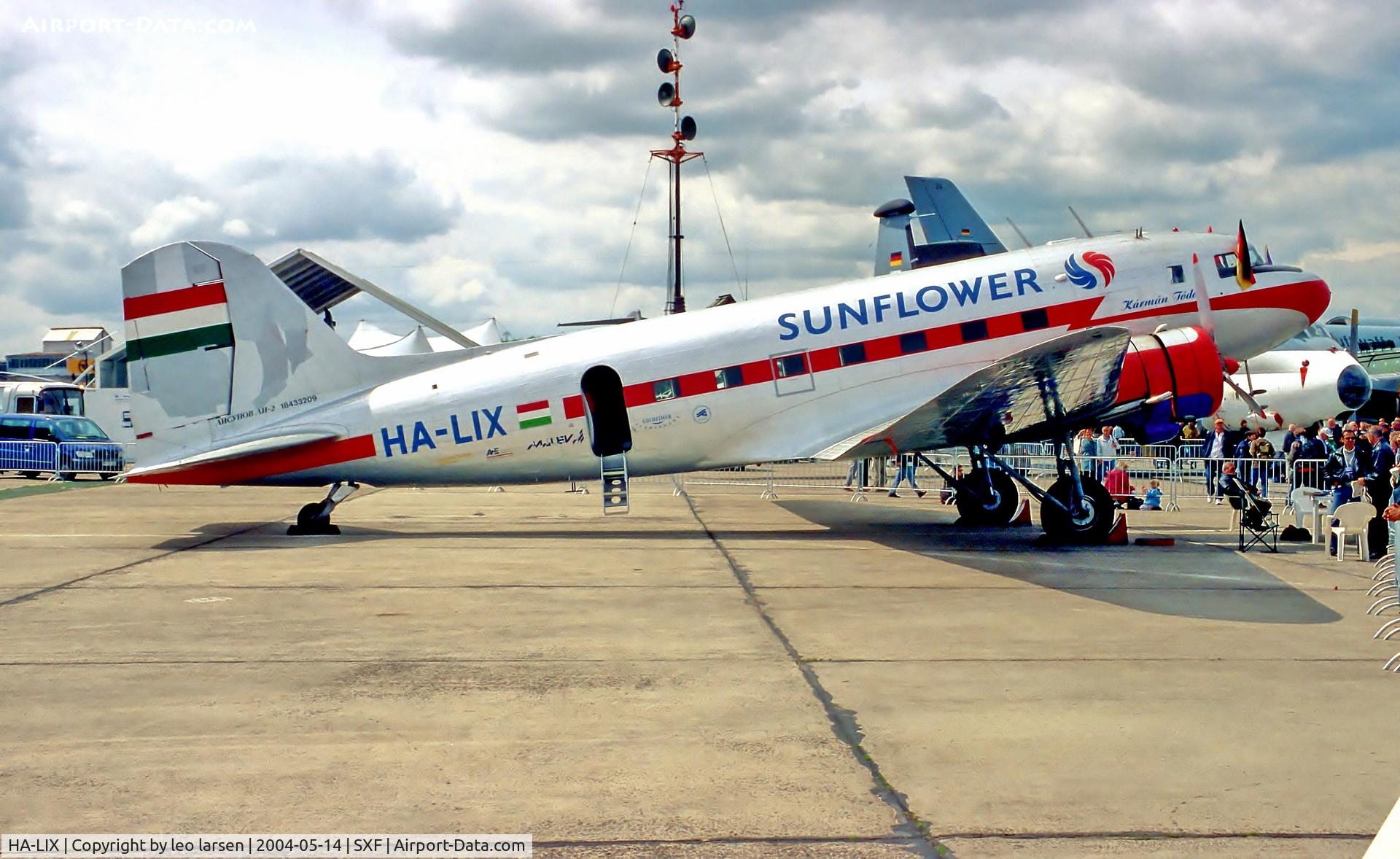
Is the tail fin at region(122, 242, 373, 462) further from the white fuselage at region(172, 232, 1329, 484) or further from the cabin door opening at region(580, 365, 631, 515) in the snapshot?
the cabin door opening at region(580, 365, 631, 515)

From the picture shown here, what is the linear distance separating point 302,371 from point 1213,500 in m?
18.7

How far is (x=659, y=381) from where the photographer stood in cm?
1603

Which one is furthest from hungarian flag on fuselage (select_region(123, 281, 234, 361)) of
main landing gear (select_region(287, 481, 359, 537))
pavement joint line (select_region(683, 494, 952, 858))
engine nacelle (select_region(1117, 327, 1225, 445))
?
engine nacelle (select_region(1117, 327, 1225, 445))

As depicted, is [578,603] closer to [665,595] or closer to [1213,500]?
[665,595]

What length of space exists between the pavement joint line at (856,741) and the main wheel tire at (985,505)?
25.8 feet

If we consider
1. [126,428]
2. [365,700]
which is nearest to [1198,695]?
[365,700]

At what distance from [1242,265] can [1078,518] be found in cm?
474

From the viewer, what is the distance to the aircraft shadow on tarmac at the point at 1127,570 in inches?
427

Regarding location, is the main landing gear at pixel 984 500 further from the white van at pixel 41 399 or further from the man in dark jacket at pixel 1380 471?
the white van at pixel 41 399

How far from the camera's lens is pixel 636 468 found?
16.3m

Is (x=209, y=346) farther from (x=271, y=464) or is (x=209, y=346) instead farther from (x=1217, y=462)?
(x=1217, y=462)

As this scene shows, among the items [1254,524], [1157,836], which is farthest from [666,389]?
[1157,836]

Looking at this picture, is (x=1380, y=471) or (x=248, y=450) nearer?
(x=1380, y=471)

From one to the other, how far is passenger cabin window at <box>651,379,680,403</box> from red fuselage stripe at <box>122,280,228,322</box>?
6.07 metres
